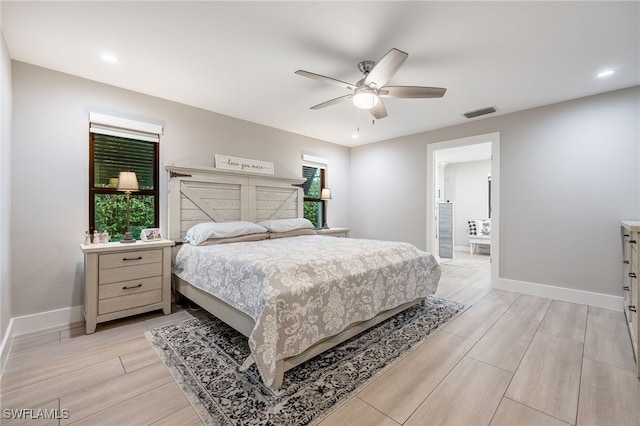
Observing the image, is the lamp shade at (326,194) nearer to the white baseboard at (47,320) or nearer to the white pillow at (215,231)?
the white pillow at (215,231)

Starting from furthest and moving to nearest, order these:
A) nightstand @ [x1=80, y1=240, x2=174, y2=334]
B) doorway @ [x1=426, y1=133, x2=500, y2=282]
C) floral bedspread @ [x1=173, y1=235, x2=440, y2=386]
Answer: doorway @ [x1=426, y1=133, x2=500, y2=282], nightstand @ [x1=80, y1=240, x2=174, y2=334], floral bedspread @ [x1=173, y1=235, x2=440, y2=386]

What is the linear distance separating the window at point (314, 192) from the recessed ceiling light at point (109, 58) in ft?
10.2

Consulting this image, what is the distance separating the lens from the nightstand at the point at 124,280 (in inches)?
97.2

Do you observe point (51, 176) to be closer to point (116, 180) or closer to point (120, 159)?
point (116, 180)

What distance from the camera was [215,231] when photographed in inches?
123

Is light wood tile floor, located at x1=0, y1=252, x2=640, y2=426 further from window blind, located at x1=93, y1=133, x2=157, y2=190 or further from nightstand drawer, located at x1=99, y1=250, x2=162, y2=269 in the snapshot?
window blind, located at x1=93, y1=133, x2=157, y2=190

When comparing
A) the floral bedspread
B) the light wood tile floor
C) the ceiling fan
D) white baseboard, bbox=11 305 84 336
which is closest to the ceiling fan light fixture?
the ceiling fan

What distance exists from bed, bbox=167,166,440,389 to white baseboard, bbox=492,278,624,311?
5.10ft

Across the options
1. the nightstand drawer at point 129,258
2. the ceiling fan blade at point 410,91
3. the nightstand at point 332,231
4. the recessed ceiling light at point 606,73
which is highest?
the recessed ceiling light at point 606,73

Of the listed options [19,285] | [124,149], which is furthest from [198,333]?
[124,149]

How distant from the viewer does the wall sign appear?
12.5ft

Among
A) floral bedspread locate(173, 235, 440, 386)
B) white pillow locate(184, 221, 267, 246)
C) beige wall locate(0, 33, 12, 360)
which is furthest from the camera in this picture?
white pillow locate(184, 221, 267, 246)

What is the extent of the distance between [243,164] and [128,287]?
2.20 metres

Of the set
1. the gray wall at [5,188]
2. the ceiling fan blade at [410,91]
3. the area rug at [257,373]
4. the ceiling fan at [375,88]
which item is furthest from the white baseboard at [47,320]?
the ceiling fan blade at [410,91]
